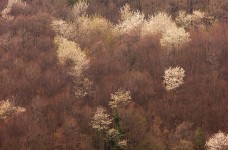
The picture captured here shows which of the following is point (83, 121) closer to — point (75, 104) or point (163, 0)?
point (75, 104)

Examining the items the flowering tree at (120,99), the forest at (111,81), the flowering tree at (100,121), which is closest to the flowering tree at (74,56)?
the forest at (111,81)

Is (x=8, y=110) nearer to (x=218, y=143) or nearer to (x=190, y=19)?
(x=218, y=143)

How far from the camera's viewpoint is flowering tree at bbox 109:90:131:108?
56.9 m

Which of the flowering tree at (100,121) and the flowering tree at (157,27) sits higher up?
the flowering tree at (157,27)

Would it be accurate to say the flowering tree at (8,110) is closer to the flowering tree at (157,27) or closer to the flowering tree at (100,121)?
the flowering tree at (100,121)

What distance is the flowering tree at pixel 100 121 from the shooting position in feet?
168

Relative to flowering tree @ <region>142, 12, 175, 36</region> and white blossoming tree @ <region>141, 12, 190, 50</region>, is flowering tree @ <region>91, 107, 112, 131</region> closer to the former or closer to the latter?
white blossoming tree @ <region>141, 12, 190, 50</region>

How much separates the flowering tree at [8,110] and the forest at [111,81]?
0.15 meters

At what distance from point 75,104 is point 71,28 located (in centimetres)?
2271

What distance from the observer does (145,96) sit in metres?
60.1

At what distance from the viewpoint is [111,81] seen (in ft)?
210

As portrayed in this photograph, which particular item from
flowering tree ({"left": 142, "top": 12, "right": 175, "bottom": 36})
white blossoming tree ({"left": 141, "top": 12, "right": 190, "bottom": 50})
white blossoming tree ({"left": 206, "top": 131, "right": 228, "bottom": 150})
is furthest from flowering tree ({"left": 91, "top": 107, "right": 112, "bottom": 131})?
flowering tree ({"left": 142, "top": 12, "right": 175, "bottom": 36})

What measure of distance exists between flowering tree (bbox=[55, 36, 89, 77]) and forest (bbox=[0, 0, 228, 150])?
0.18 metres

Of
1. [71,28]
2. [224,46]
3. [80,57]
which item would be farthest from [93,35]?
[224,46]
